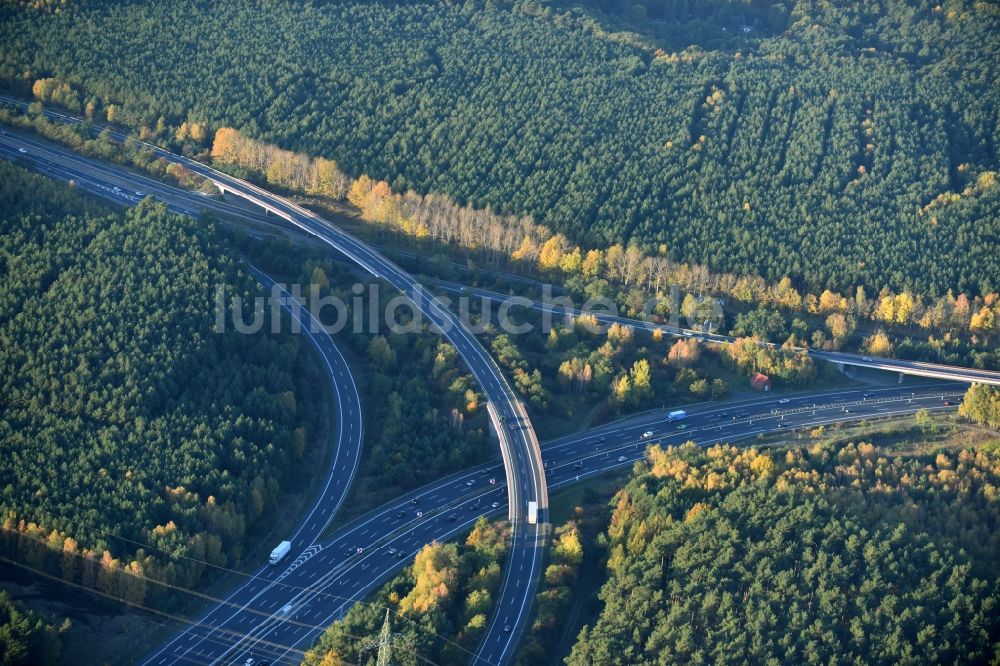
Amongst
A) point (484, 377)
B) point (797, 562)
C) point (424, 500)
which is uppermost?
point (484, 377)

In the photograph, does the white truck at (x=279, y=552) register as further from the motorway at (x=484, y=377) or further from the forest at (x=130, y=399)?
the motorway at (x=484, y=377)

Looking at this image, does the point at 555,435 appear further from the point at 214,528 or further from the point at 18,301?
the point at 18,301

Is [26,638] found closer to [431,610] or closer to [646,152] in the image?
[431,610]

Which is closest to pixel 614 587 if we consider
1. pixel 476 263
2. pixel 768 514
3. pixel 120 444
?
pixel 768 514

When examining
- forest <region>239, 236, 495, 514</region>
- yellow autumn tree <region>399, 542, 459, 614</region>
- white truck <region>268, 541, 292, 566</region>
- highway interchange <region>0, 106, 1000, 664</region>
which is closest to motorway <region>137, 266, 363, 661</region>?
highway interchange <region>0, 106, 1000, 664</region>

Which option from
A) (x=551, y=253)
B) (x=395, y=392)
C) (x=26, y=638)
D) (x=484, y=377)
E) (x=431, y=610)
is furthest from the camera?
(x=551, y=253)

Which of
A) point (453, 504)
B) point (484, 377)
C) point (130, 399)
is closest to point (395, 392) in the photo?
point (484, 377)

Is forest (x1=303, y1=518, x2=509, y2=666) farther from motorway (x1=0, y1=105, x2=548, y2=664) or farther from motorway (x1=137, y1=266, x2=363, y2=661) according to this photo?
motorway (x1=137, y1=266, x2=363, y2=661)
